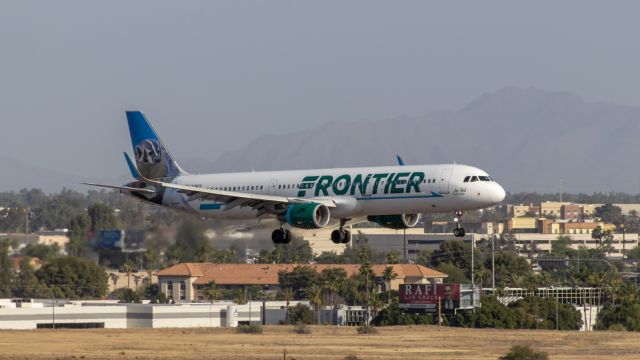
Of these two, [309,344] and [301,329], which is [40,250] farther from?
[301,329]

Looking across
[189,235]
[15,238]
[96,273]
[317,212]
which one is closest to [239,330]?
[96,273]

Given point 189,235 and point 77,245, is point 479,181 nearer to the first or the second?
point 189,235

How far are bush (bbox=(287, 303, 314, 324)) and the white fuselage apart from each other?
289ft

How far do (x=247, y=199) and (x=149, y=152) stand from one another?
48.1ft

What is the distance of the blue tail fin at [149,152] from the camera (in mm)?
102625

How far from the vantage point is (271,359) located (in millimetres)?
121375

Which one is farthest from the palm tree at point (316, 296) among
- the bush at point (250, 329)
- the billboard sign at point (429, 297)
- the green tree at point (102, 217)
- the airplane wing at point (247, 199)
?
the airplane wing at point (247, 199)

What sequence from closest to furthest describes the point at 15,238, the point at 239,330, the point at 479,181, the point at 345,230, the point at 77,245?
1. the point at 479,181
2. the point at 345,230
3. the point at 77,245
4. the point at 15,238
5. the point at 239,330

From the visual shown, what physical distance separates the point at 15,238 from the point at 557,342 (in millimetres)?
60833

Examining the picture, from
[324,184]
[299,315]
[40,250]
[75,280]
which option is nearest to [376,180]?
[324,184]

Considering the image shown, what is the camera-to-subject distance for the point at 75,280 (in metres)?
181

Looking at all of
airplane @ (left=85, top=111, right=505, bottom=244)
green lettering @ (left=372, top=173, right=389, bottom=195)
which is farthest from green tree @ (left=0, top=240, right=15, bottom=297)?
green lettering @ (left=372, top=173, right=389, bottom=195)

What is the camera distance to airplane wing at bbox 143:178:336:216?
90625 millimetres

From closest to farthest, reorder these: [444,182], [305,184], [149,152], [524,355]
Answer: [444,182] → [305,184] → [149,152] → [524,355]
